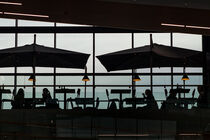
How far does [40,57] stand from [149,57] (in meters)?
3.64

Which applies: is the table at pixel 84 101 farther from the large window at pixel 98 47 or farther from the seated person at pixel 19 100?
the large window at pixel 98 47

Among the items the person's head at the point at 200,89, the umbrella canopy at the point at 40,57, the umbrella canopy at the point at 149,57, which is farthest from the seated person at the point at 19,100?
the person's head at the point at 200,89

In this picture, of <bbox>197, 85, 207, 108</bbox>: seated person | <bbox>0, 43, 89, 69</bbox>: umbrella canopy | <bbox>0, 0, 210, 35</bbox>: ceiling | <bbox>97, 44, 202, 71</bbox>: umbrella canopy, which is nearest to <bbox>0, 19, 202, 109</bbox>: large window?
<bbox>0, 43, 89, 69</bbox>: umbrella canopy

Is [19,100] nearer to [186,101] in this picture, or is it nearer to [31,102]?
[31,102]

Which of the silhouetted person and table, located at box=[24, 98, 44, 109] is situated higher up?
the silhouetted person

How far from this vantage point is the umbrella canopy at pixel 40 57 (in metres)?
13.4

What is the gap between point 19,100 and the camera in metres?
10.8

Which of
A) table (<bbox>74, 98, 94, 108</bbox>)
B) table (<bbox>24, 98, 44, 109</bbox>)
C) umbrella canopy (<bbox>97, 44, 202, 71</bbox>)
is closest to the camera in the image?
table (<bbox>24, 98, 44, 109</bbox>)

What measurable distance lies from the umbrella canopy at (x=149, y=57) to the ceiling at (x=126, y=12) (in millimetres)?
833

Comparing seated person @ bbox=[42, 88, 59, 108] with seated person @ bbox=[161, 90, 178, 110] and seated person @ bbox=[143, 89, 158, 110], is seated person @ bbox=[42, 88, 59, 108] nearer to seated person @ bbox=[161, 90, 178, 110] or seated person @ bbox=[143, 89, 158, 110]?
seated person @ bbox=[143, 89, 158, 110]

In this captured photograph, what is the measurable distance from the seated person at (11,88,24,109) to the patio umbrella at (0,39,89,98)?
2.43 metres

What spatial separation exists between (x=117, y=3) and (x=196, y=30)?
3603 millimetres

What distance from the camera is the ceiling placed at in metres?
10.4

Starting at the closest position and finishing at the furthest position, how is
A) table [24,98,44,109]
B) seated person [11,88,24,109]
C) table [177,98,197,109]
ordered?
seated person [11,88,24,109] → table [24,98,44,109] → table [177,98,197,109]
